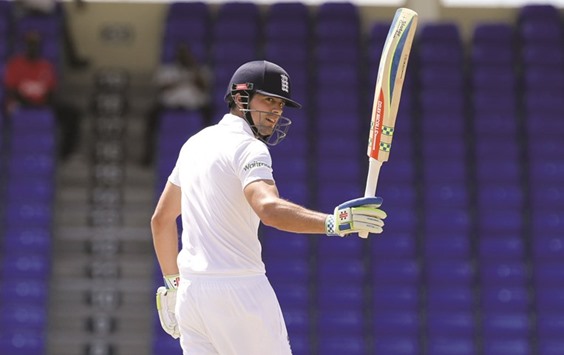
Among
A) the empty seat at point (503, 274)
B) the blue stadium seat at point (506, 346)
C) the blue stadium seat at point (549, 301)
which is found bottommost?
the blue stadium seat at point (506, 346)

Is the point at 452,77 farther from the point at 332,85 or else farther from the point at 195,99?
the point at 195,99

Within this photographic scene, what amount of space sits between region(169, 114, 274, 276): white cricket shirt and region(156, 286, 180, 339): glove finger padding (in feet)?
1.49

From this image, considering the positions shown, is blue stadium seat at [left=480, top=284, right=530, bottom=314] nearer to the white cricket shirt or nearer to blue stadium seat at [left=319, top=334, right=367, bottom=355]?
blue stadium seat at [left=319, top=334, right=367, bottom=355]

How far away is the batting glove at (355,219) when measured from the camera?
423cm

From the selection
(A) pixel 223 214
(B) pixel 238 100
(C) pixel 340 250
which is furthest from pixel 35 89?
(A) pixel 223 214

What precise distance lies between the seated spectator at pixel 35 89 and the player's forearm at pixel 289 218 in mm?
8410

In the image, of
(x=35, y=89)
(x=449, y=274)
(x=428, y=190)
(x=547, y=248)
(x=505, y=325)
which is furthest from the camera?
(x=35, y=89)

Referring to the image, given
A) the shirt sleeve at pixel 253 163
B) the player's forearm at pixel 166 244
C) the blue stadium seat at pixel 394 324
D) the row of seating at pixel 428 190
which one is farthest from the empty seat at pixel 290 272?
the shirt sleeve at pixel 253 163

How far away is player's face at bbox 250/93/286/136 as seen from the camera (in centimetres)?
470

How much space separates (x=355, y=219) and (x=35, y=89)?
8.75m

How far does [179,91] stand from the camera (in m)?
12.7

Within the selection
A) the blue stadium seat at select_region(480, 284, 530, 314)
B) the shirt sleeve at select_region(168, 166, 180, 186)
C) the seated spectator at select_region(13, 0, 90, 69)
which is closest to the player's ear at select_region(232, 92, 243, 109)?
the shirt sleeve at select_region(168, 166, 180, 186)

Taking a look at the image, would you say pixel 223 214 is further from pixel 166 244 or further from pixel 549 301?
pixel 549 301

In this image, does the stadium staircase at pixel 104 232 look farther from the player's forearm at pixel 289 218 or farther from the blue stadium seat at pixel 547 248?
the player's forearm at pixel 289 218
